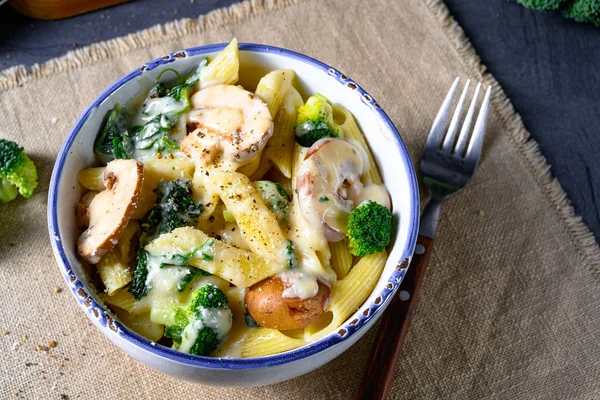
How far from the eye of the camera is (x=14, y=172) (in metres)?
2.62

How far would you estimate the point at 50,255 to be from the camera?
264 cm

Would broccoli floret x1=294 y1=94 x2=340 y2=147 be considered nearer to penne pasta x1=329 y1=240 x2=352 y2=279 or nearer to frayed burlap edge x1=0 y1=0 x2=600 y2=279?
penne pasta x1=329 y1=240 x2=352 y2=279

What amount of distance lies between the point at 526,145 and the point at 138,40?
181cm

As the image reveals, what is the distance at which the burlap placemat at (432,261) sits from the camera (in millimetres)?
2492

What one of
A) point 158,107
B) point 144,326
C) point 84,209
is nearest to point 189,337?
point 144,326

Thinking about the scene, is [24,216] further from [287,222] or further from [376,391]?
[376,391]

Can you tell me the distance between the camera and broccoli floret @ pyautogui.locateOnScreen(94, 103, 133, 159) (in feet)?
7.54

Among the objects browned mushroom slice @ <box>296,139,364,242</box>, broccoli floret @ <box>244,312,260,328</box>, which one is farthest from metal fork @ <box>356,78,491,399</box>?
broccoli floret @ <box>244,312,260,328</box>

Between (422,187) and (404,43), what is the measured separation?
76cm

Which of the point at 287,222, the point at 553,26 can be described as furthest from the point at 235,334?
the point at 553,26

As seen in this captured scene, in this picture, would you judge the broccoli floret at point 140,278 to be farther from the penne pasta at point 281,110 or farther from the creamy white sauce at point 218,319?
the penne pasta at point 281,110

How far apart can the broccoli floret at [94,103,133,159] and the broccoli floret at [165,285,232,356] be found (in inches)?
22.9

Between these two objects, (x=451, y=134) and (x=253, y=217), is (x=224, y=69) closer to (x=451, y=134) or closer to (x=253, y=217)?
(x=253, y=217)

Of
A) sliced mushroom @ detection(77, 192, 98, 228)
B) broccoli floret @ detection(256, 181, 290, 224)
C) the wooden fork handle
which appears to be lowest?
the wooden fork handle
